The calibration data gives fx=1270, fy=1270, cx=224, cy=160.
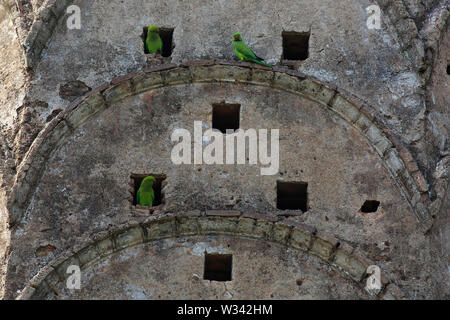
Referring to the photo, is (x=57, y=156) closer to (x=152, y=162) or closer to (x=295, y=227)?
(x=152, y=162)

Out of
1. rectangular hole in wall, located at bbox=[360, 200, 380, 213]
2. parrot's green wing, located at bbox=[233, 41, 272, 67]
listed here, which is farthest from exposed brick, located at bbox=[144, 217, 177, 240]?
parrot's green wing, located at bbox=[233, 41, 272, 67]

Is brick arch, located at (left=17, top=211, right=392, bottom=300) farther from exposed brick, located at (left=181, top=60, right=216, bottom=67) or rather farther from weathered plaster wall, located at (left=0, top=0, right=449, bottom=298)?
exposed brick, located at (left=181, top=60, right=216, bottom=67)

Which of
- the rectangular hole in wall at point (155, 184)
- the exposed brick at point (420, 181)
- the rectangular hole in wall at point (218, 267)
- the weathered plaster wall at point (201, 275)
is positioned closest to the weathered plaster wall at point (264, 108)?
the exposed brick at point (420, 181)

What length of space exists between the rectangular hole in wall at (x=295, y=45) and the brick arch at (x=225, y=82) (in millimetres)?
663

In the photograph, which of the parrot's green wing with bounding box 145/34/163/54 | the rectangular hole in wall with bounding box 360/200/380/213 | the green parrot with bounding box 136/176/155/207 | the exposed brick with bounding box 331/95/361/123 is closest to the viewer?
the green parrot with bounding box 136/176/155/207

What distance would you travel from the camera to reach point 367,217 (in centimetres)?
1420

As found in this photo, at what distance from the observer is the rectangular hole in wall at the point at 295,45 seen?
1571cm

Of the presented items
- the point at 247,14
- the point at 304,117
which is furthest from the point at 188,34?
the point at 304,117

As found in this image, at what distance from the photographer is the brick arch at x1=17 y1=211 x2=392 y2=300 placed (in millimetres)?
13820

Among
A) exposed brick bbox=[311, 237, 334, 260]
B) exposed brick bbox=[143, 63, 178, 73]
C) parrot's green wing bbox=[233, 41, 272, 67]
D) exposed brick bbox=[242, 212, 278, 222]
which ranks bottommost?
exposed brick bbox=[311, 237, 334, 260]

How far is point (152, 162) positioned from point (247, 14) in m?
2.51

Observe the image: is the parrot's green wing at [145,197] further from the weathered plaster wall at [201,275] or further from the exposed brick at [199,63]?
the exposed brick at [199,63]

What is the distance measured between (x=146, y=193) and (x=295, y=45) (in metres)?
2.98

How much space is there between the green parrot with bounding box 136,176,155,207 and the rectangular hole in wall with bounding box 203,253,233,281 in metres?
0.94
